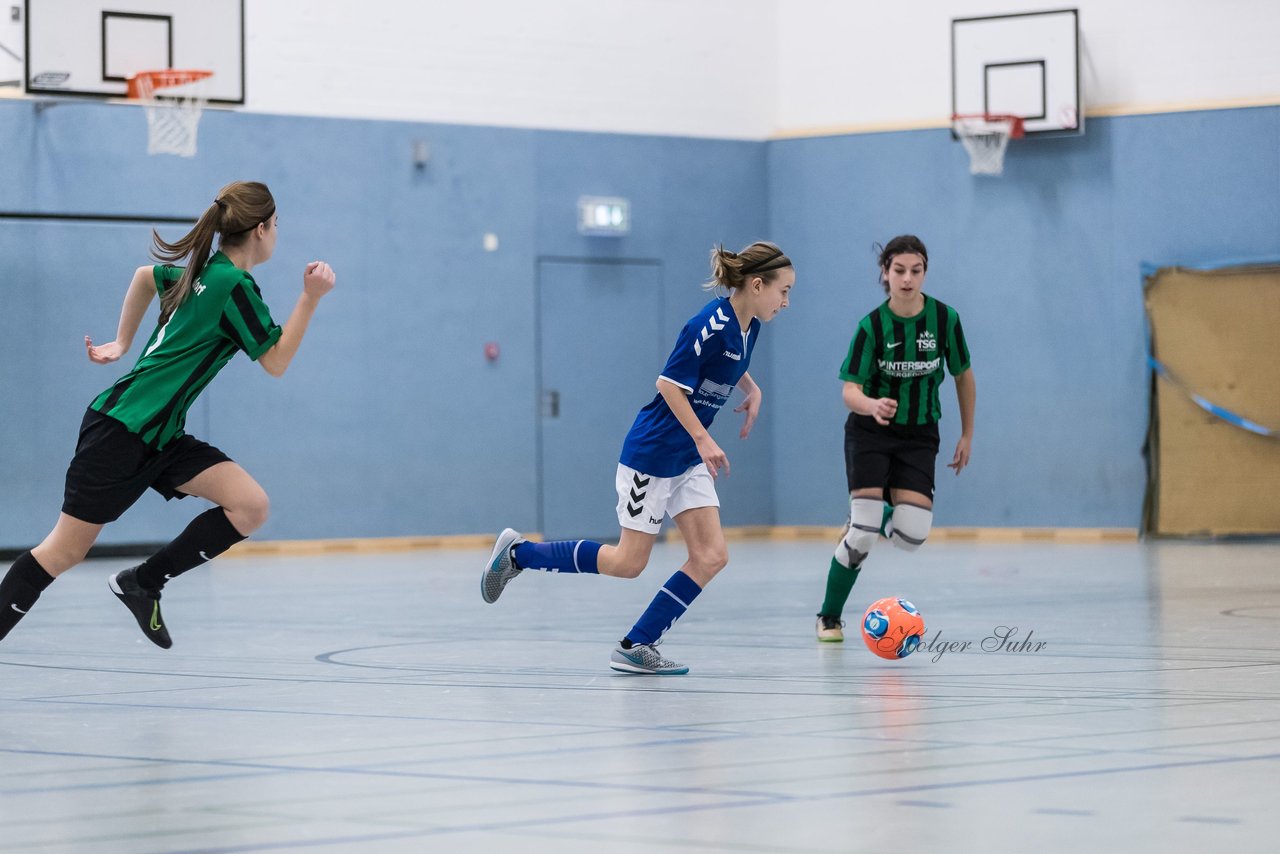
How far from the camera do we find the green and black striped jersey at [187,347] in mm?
5863

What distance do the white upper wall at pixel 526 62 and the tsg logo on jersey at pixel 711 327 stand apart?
10.3 m

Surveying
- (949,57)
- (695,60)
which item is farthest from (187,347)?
(949,57)

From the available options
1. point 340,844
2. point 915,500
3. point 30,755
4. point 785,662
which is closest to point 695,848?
point 340,844

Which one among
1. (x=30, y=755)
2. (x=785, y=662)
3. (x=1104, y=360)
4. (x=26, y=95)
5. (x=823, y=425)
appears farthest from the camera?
(x=823, y=425)

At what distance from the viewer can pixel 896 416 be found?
25.5 ft

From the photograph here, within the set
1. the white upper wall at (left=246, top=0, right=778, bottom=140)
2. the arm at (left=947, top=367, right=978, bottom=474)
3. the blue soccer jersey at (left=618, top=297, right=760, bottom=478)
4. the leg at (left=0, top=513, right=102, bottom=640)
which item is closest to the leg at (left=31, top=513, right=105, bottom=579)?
the leg at (left=0, top=513, right=102, bottom=640)

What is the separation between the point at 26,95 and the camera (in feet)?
48.2

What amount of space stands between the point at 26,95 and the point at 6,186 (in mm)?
780

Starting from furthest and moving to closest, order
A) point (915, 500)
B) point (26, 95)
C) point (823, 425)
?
point (823, 425) < point (26, 95) < point (915, 500)

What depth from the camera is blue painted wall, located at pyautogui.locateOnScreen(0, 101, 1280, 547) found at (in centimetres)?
1523

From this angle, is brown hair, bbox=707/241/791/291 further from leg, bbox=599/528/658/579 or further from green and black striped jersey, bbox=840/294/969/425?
green and black striped jersey, bbox=840/294/969/425

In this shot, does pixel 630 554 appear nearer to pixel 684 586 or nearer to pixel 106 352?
pixel 684 586

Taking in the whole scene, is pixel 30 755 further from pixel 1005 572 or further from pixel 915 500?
pixel 1005 572

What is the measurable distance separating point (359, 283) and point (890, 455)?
9492 millimetres
